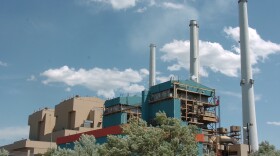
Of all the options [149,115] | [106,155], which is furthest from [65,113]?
[106,155]

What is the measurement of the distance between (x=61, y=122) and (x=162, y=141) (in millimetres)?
65448

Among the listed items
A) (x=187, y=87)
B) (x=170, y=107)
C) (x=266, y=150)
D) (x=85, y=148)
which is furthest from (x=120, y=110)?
(x=266, y=150)

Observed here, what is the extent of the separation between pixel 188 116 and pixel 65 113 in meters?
38.5

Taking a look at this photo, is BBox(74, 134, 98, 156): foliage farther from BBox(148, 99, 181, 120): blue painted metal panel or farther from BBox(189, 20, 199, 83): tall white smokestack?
BBox(189, 20, 199, 83): tall white smokestack

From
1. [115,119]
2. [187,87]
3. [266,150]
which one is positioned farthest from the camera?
[115,119]

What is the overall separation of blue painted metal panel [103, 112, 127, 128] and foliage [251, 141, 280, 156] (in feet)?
97.2

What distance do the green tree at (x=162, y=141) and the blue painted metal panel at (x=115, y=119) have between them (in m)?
42.1

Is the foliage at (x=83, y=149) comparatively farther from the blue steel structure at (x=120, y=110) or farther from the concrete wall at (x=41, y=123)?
the concrete wall at (x=41, y=123)

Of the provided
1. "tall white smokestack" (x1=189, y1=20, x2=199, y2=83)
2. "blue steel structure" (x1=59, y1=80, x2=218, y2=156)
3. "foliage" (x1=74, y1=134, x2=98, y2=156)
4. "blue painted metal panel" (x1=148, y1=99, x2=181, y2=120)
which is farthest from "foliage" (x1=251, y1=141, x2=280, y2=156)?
"tall white smokestack" (x1=189, y1=20, x2=199, y2=83)

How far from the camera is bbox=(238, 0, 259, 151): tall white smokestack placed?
61719mm

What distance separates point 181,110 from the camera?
60188 millimetres

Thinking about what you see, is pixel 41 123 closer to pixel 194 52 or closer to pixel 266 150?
pixel 194 52

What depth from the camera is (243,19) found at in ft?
219

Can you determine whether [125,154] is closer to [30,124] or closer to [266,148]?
[266,148]
